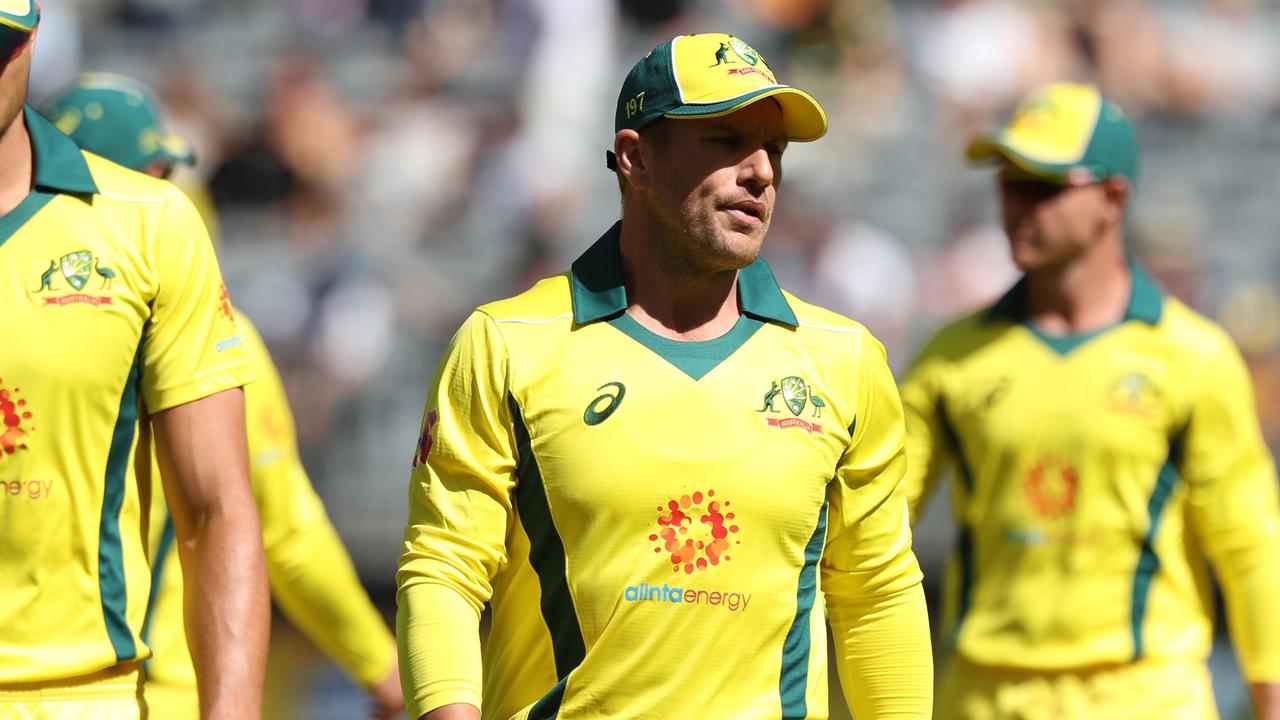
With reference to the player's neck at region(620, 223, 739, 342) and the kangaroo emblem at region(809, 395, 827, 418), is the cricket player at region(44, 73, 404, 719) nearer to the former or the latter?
the player's neck at region(620, 223, 739, 342)

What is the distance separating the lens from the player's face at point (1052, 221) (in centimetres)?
617

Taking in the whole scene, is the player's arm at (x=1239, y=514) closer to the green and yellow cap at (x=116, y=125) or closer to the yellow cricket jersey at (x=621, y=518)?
the yellow cricket jersey at (x=621, y=518)

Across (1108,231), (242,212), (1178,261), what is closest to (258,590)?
Answer: (1108,231)

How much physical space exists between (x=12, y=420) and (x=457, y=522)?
Answer: 87cm

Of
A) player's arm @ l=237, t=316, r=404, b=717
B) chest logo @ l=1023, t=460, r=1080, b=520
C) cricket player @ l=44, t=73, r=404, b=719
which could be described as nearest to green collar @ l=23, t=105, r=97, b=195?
cricket player @ l=44, t=73, r=404, b=719

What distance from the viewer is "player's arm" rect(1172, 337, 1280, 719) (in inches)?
229

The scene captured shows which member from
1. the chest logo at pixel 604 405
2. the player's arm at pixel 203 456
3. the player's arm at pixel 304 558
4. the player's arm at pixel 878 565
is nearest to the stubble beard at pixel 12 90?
the player's arm at pixel 203 456

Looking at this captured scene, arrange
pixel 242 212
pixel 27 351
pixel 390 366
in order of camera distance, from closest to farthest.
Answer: pixel 27 351 < pixel 390 366 < pixel 242 212

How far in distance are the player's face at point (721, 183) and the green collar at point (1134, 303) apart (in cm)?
241

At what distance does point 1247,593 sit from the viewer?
586cm

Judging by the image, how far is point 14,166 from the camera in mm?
3762

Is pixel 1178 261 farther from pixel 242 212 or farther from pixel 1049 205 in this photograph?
pixel 1049 205

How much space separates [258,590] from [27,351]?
2.12 ft

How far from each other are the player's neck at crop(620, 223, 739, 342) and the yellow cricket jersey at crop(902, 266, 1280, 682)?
193 centimetres
